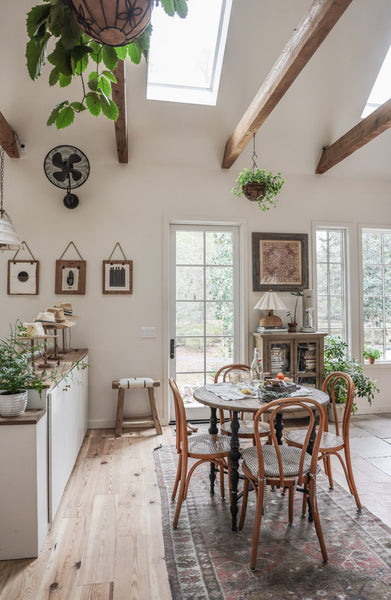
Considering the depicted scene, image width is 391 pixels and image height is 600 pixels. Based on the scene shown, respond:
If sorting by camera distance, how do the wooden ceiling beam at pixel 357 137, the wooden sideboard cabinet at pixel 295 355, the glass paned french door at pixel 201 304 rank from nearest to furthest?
the wooden ceiling beam at pixel 357 137 < the wooden sideboard cabinet at pixel 295 355 < the glass paned french door at pixel 201 304

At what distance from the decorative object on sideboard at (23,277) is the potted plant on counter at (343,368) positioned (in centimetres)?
325

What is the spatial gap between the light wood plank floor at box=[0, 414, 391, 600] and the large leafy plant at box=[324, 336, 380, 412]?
0.57 metres

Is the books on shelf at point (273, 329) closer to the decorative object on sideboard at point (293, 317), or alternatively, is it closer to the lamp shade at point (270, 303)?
the decorative object on sideboard at point (293, 317)

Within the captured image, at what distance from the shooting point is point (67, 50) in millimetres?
917

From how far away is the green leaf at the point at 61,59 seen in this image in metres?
0.90

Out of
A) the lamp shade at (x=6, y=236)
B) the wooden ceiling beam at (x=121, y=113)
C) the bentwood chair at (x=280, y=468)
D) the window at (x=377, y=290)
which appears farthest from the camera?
the window at (x=377, y=290)

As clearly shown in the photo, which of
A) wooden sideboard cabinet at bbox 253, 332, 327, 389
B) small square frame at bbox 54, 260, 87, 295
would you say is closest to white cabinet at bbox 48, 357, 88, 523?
small square frame at bbox 54, 260, 87, 295

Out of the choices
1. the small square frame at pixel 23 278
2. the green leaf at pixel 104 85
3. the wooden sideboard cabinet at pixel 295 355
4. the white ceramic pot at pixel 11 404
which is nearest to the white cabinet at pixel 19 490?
the white ceramic pot at pixel 11 404

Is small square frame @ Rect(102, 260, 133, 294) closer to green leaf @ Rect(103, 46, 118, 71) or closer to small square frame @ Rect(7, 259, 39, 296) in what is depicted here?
small square frame @ Rect(7, 259, 39, 296)

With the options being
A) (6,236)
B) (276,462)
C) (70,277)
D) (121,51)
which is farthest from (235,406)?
(70,277)

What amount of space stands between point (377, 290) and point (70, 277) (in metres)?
3.65

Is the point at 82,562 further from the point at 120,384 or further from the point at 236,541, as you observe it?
the point at 120,384

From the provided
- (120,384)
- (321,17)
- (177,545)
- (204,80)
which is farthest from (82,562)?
(204,80)

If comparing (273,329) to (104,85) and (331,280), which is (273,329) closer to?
(331,280)
